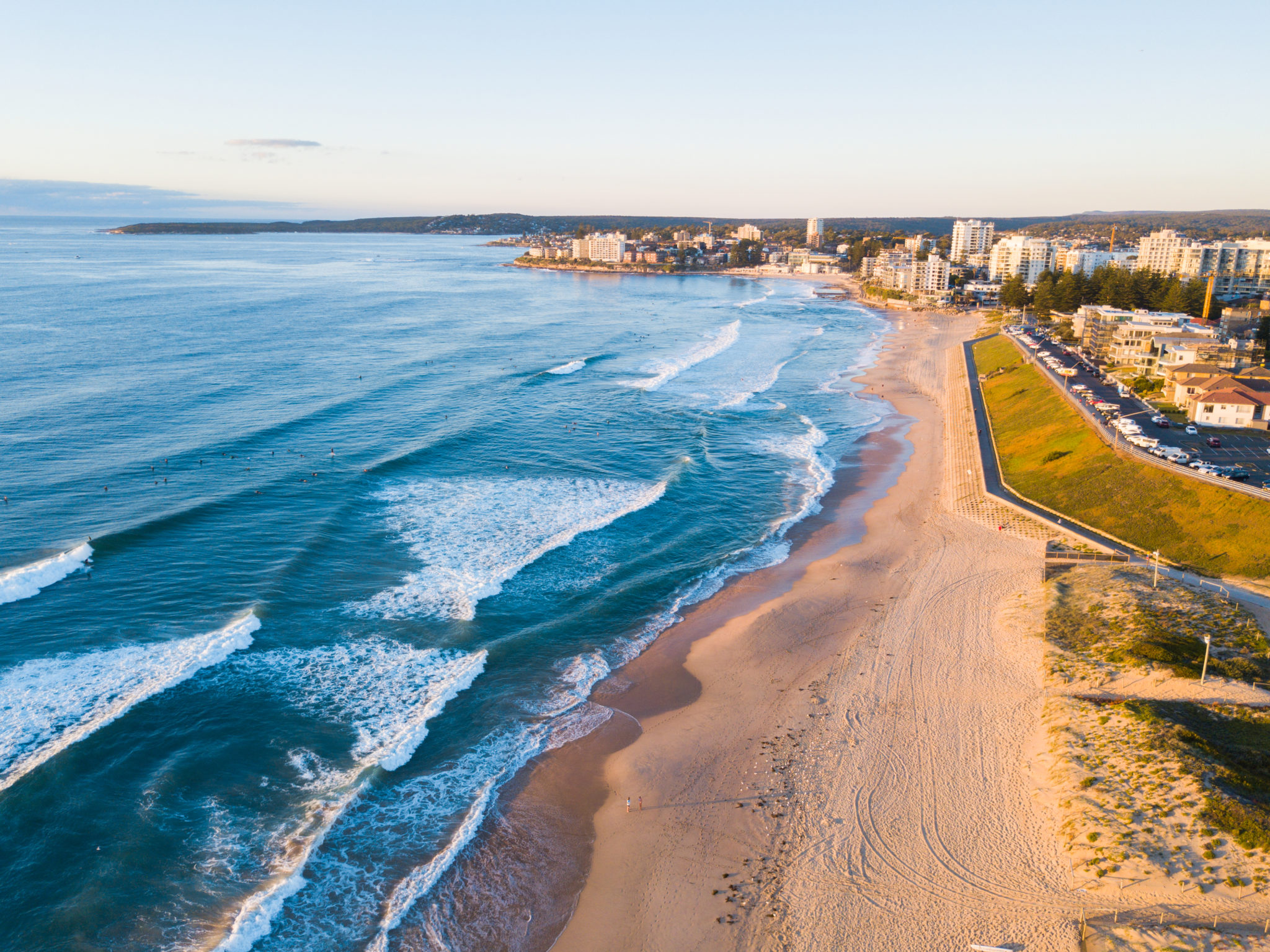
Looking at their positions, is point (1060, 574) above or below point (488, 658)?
above

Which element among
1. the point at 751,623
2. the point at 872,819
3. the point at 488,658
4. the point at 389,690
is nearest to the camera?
the point at 872,819

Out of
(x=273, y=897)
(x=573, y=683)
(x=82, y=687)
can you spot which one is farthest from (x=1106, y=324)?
(x=82, y=687)

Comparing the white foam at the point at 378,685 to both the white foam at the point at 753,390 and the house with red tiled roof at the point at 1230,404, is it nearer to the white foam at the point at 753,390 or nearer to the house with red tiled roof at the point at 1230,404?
the white foam at the point at 753,390

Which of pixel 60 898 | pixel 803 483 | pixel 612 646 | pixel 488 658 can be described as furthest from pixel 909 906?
pixel 803 483

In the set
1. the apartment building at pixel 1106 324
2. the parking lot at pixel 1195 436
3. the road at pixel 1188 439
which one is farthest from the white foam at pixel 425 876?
the apartment building at pixel 1106 324

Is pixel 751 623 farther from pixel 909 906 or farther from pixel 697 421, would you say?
pixel 697 421

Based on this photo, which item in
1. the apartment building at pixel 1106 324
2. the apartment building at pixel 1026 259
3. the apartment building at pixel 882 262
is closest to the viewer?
the apartment building at pixel 1106 324

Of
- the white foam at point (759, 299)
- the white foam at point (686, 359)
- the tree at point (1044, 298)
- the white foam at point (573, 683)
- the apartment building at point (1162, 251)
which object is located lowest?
the white foam at point (573, 683)
